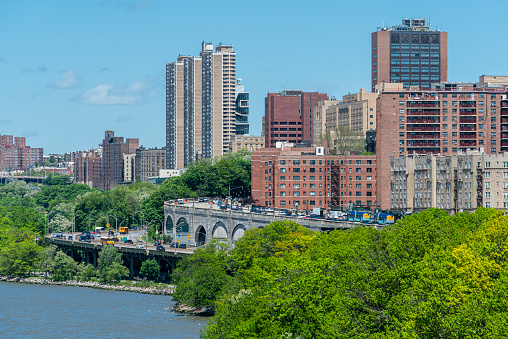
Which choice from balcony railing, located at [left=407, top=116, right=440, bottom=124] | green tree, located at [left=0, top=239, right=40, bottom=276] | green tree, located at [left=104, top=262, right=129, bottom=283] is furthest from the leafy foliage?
balcony railing, located at [left=407, top=116, right=440, bottom=124]

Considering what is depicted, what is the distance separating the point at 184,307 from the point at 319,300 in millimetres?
57505

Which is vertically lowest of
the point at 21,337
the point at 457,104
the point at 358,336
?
the point at 21,337

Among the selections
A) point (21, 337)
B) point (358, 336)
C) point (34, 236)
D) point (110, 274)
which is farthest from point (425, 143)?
point (358, 336)

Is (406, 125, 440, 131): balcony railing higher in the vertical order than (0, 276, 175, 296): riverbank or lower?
higher

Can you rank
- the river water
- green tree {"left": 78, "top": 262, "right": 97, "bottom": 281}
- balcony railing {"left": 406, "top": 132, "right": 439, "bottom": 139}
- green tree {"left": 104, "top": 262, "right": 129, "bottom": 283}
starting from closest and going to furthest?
the river water → green tree {"left": 104, "top": 262, "right": 129, "bottom": 283} → green tree {"left": 78, "top": 262, "right": 97, "bottom": 281} → balcony railing {"left": 406, "top": 132, "right": 439, "bottom": 139}

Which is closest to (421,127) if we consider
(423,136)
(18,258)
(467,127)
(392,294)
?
(423,136)

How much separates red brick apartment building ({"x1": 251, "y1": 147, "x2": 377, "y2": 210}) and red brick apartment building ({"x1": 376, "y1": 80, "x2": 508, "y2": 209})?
348 centimetres

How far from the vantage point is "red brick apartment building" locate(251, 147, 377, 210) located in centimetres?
18050

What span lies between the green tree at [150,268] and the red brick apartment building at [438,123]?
161 ft

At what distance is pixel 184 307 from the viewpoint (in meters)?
116

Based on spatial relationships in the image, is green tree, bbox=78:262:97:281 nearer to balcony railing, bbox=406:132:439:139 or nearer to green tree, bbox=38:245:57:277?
green tree, bbox=38:245:57:277

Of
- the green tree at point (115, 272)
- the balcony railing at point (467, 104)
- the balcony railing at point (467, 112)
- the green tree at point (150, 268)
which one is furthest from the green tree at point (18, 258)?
the balcony railing at point (467, 104)

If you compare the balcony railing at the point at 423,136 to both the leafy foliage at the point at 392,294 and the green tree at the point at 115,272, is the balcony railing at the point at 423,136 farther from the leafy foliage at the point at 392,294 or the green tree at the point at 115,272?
the leafy foliage at the point at 392,294

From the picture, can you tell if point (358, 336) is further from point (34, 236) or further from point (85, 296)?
point (34, 236)
